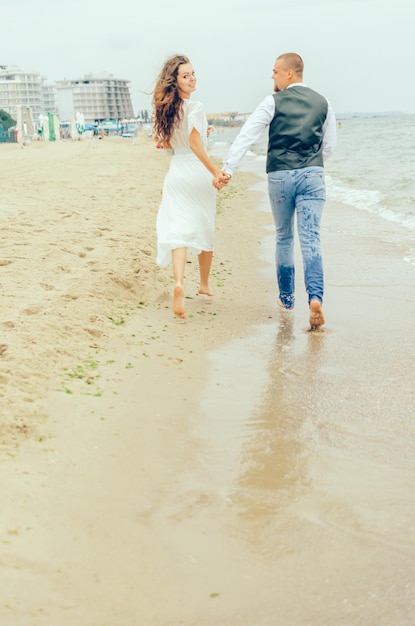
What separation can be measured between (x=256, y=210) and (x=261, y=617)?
1161cm

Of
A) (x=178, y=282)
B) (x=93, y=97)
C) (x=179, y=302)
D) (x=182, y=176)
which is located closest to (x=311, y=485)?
(x=179, y=302)

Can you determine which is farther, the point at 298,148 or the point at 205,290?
the point at 205,290

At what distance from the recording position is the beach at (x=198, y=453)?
2359 mm

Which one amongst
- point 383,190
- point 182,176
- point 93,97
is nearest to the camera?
point 182,176

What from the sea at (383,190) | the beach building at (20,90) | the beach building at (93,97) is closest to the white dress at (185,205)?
the sea at (383,190)

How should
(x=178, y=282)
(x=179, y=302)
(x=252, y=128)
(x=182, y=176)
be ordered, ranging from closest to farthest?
(x=252, y=128)
(x=179, y=302)
(x=178, y=282)
(x=182, y=176)

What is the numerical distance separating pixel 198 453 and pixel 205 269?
3.19 meters

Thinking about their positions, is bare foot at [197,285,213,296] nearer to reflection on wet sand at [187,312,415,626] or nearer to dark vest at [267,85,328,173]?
dark vest at [267,85,328,173]

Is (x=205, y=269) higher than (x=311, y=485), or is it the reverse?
(x=205, y=269)

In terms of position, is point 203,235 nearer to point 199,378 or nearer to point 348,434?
point 199,378

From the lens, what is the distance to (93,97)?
185 m

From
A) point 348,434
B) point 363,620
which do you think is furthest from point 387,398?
point 363,620

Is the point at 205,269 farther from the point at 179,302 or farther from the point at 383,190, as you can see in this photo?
the point at 383,190

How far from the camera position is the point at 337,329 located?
5.54 m
